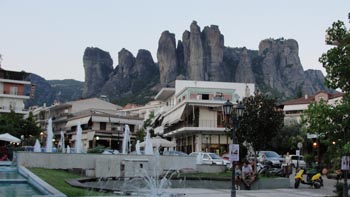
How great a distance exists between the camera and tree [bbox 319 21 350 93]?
13.1 metres

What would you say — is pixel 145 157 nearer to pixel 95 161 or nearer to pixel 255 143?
pixel 95 161

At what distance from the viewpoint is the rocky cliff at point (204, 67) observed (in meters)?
164

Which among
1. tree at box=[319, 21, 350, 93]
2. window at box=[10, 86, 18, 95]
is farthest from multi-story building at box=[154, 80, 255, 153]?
tree at box=[319, 21, 350, 93]

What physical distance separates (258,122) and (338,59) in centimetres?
1572

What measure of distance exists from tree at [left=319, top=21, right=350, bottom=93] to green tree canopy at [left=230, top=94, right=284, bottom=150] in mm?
15272

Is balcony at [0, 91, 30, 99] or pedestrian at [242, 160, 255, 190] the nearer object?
pedestrian at [242, 160, 255, 190]

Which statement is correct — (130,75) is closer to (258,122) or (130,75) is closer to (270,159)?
(270,159)

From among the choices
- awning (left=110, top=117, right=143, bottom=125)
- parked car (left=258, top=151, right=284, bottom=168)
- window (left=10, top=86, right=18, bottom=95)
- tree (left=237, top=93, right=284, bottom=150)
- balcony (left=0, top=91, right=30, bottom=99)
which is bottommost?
parked car (left=258, top=151, right=284, bottom=168)

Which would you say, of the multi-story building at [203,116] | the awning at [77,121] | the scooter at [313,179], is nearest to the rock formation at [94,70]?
the awning at [77,121]

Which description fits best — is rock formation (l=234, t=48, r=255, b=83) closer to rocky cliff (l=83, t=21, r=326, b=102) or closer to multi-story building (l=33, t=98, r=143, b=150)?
rocky cliff (l=83, t=21, r=326, b=102)

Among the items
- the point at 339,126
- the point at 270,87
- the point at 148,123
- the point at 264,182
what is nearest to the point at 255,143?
the point at 264,182

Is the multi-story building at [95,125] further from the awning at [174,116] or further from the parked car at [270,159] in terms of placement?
the parked car at [270,159]

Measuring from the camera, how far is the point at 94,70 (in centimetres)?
19200

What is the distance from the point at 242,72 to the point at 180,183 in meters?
142
